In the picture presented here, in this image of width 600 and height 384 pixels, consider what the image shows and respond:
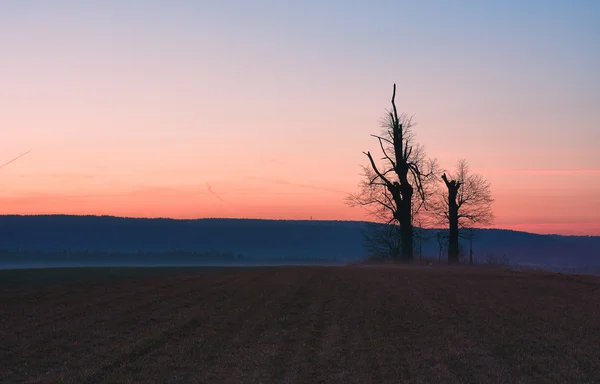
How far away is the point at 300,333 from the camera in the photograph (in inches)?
661

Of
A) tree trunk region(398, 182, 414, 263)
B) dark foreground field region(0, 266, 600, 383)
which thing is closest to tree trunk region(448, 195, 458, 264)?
tree trunk region(398, 182, 414, 263)

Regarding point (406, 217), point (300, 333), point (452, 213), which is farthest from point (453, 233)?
point (300, 333)

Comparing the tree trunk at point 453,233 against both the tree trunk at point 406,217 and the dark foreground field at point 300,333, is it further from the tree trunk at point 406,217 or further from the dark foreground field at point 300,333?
the dark foreground field at point 300,333

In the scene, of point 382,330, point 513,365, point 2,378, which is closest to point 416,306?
point 382,330

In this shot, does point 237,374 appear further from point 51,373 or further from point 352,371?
point 51,373

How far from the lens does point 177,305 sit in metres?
21.7

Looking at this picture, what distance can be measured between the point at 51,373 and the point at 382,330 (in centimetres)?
775

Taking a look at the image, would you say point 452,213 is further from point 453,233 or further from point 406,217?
point 406,217

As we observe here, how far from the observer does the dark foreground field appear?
12.9m

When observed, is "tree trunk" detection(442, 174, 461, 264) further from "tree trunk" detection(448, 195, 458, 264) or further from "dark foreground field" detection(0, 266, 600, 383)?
"dark foreground field" detection(0, 266, 600, 383)

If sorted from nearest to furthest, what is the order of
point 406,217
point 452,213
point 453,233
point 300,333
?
point 300,333 < point 406,217 < point 453,233 < point 452,213

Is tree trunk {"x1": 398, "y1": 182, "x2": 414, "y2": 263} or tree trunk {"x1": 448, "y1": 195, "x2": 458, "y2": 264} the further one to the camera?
tree trunk {"x1": 398, "y1": 182, "x2": 414, "y2": 263}

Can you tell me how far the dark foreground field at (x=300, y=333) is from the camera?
12922 mm

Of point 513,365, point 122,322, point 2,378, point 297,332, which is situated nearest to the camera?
point 2,378
